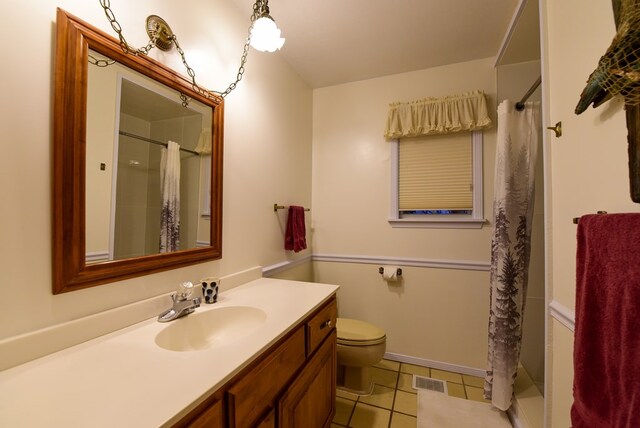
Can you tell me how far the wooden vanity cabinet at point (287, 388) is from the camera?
657 mm

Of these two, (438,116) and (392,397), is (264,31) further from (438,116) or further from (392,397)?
(392,397)

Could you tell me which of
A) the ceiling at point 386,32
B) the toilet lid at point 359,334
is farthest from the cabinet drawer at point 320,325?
the ceiling at point 386,32

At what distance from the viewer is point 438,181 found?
2082 mm

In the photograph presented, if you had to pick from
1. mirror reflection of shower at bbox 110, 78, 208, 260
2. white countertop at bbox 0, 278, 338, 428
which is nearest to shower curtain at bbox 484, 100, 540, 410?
white countertop at bbox 0, 278, 338, 428

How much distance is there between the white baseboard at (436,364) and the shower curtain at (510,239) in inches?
14.6

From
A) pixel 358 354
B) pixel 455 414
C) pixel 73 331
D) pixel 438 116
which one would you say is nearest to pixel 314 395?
pixel 358 354

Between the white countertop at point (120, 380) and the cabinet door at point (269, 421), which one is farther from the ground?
the white countertop at point (120, 380)

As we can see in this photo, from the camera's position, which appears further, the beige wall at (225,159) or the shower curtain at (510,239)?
the shower curtain at (510,239)

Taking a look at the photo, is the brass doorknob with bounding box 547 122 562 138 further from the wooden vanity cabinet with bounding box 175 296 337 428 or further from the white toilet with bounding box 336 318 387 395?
the white toilet with bounding box 336 318 387 395

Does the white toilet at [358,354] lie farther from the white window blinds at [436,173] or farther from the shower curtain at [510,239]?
the white window blinds at [436,173]

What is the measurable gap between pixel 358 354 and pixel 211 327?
1023 mm

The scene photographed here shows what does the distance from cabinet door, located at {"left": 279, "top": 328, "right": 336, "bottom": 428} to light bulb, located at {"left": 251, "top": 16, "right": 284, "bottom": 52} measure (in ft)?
5.06

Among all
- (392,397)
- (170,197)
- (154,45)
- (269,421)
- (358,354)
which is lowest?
(392,397)

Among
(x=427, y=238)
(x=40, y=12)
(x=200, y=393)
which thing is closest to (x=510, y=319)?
(x=427, y=238)
